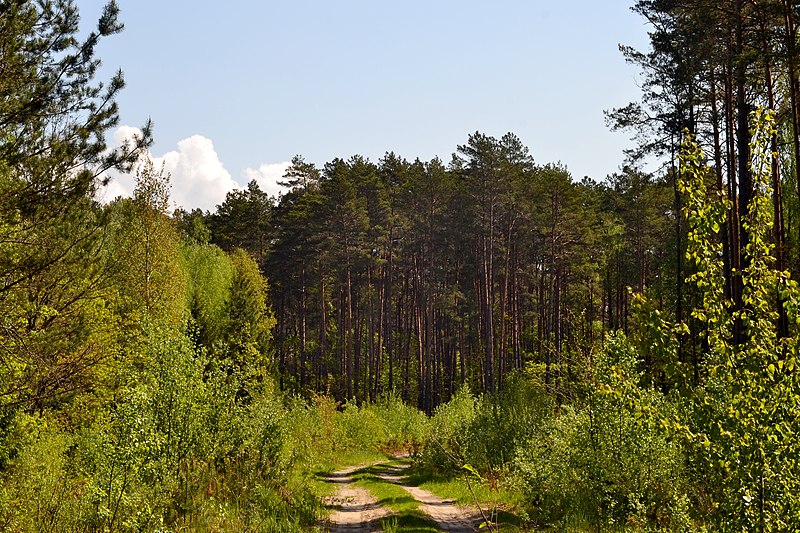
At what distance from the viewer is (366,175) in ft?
163

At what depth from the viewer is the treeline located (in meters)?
40.4

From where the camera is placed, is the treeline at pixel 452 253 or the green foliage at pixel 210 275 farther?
the green foliage at pixel 210 275

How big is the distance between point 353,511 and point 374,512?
2.23 ft

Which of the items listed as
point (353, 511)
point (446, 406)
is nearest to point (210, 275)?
point (446, 406)

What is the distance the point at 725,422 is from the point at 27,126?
11.2 m

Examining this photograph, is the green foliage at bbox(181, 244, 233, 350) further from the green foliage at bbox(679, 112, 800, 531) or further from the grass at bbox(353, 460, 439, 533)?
the green foliage at bbox(679, 112, 800, 531)

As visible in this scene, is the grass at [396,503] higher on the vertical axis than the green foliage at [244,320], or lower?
lower

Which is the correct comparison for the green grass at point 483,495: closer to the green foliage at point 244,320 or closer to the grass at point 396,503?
the grass at point 396,503

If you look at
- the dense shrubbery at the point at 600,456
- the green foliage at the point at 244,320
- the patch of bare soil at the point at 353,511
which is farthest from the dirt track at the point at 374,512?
the green foliage at the point at 244,320

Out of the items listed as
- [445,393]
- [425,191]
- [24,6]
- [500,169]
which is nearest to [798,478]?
[24,6]

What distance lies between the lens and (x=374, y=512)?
56.2 ft

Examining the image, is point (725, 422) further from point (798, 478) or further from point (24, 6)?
point (24, 6)

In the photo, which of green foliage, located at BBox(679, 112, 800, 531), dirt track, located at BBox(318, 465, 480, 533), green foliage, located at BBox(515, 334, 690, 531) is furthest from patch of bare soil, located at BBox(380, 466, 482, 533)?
green foliage, located at BBox(679, 112, 800, 531)

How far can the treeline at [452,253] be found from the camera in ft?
132
